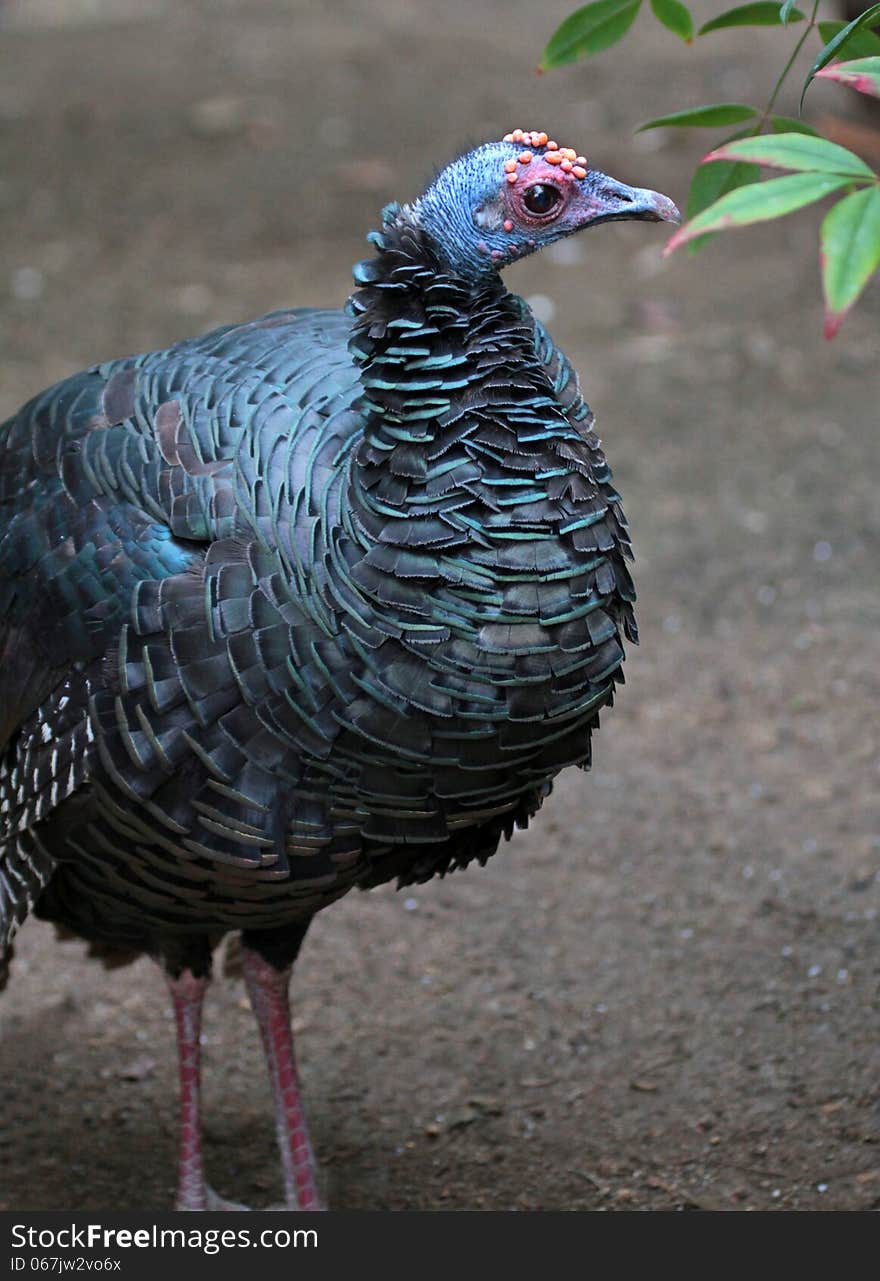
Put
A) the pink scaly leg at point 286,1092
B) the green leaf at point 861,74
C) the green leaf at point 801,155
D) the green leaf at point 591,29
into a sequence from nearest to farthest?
the green leaf at point 801,155
the green leaf at point 861,74
the green leaf at point 591,29
the pink scaly leg at point 286,1092

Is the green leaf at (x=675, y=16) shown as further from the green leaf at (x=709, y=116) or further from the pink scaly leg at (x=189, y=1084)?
the pink scaly leg at (x=189, y=1084)

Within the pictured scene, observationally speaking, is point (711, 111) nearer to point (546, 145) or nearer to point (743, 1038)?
point (546, 145)

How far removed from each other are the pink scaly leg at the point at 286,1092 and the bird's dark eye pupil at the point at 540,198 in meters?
1.86

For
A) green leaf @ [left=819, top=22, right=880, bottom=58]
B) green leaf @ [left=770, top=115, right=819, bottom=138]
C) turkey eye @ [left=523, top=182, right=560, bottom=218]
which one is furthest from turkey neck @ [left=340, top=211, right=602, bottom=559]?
green leaf @ [left=819, top=22, right=880, bottom=58]

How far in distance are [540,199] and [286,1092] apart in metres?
2.13

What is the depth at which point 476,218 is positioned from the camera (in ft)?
9.14

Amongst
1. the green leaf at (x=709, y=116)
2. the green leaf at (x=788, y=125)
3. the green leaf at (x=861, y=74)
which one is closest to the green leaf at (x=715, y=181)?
the green leaf at (x=709, y=116)

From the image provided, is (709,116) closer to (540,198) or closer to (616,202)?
(616,202)

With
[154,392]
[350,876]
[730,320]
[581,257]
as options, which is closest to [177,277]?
[581,257]

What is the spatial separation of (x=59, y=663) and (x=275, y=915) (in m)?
0.68

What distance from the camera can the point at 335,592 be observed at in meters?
2.81

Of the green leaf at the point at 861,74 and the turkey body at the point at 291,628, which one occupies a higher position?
the green leaf at the point at 861,74

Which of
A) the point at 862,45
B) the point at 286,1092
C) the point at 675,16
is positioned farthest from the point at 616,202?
the point at 286,1092

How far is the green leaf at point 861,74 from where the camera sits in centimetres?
189
